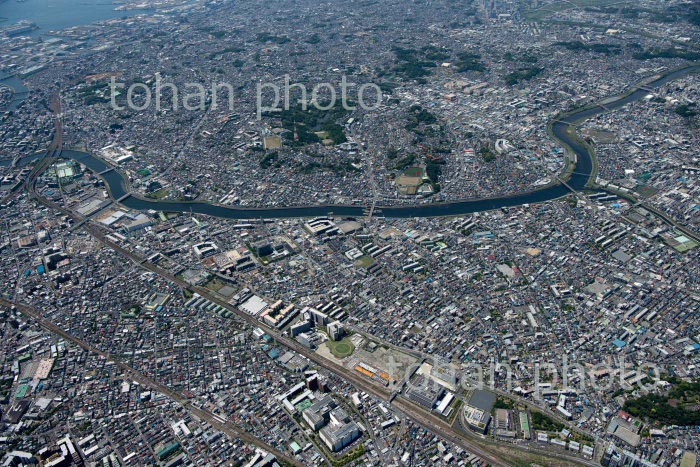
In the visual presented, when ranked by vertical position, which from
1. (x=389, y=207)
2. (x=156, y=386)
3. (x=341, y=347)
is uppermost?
(x=389, y=207)

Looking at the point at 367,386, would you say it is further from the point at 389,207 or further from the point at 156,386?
the point at 389,207

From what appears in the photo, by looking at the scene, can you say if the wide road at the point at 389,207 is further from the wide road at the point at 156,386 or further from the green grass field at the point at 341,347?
the green grass field at the point at 341,347

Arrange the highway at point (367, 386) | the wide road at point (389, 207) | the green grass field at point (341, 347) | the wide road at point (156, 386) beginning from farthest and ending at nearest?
the wide road at point (389, 207), the green grass field at point (341, 347), the wide road at point (156, 386), the highway at point (367, 386)

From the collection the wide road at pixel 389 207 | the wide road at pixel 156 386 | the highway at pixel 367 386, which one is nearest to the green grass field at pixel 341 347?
the highway at pixel 367 386

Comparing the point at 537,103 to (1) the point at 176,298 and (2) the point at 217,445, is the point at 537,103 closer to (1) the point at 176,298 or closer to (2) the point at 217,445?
(1) the point at 176,298

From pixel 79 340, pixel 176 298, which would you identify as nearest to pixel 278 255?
pixel 176 298

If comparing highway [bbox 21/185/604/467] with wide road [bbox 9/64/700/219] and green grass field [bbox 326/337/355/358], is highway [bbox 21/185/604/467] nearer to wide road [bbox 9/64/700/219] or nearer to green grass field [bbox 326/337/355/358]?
green grass field [bbox 326/337/355/358]

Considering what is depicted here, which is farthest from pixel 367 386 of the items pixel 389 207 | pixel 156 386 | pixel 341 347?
pixel 389 207

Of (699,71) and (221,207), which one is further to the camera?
(699,71)
